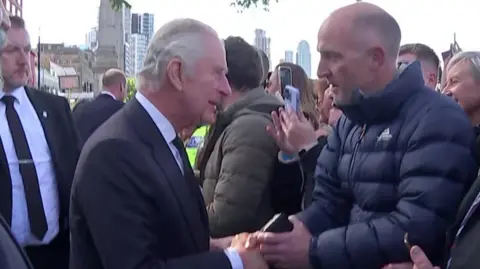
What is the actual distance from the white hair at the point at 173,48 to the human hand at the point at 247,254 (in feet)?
2.04

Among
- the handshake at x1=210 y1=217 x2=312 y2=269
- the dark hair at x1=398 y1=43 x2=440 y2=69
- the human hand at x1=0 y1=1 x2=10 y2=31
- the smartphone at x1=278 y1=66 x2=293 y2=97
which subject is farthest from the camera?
the dark hair at x1=398 y1=43 x2=440 y2=69

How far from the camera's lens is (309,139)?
362cm

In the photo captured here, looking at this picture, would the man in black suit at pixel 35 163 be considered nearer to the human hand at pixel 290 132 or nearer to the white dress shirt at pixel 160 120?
the human hand at pixel 290 132

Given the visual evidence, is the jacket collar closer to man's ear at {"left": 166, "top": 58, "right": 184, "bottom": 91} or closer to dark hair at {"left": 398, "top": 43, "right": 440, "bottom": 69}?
man's ear at {"left": 166, "top": 58, "right": 184, "bottom": 91}

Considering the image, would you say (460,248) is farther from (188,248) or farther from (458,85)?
(458,85)

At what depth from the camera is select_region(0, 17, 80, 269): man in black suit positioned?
3.74 m

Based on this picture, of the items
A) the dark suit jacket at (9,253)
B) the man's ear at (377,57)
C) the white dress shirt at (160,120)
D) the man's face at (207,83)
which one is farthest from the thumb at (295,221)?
the dark suit jacket at (9,253)

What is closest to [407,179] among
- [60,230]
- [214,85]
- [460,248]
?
[460,248]

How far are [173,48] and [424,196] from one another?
3.23 feet

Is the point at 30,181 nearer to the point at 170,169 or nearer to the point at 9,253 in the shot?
the point at 170,169

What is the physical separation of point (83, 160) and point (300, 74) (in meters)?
2.45

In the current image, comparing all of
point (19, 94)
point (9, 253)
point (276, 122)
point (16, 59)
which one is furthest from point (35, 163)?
point (9, 253)

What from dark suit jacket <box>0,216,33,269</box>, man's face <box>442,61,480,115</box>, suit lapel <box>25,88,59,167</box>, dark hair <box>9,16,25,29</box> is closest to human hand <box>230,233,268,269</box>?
dark suit jacket <box>0,216,33,269</box>

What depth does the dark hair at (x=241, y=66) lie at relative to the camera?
3.80 m
